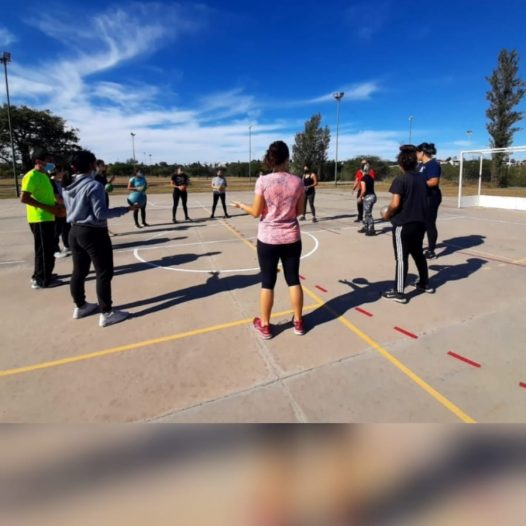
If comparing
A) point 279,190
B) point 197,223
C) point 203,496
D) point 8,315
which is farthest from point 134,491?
point 197,223

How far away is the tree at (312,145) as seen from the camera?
53.7 metres

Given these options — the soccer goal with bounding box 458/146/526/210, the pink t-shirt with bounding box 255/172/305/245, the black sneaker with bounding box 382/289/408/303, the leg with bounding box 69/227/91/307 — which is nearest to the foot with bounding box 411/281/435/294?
the black sneaker with bounding box 382/289/408/303

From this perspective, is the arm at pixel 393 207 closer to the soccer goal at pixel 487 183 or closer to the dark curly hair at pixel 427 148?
the dark curly hair at pixel 427 148

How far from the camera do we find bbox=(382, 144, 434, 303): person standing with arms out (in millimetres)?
4253

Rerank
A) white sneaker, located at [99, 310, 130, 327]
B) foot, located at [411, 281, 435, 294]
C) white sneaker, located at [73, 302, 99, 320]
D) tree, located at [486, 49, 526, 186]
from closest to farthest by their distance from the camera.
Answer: white sneaker, located at [99, 310, 130, 327], white sneaker, located at [73, 302, 99, 320], foot, located at [411, 281, 435, 294], tree, located at [486, 49, 526, 186]

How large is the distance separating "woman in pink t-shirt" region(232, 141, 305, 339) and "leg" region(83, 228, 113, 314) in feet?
5.62

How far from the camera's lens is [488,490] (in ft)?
3.96

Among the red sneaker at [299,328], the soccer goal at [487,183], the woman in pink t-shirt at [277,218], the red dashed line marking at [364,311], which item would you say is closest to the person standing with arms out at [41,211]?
the woman in pink t-shirt at [277,218]

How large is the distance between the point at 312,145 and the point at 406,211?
177ft

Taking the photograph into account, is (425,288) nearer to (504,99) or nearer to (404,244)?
(404,244)

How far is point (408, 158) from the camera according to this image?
4.27m

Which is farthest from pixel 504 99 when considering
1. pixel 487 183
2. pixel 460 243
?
pixel 460 243

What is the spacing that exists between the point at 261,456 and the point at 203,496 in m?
0.28

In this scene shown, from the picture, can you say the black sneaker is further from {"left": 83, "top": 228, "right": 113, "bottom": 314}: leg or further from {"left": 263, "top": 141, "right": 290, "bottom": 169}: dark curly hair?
{"left": 83, "top": 228, "right": 113, "bottom": 314}: leg
